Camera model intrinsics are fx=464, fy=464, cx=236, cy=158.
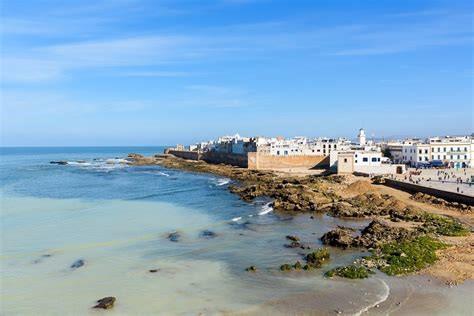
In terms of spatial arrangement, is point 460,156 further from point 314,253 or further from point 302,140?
point 314,253

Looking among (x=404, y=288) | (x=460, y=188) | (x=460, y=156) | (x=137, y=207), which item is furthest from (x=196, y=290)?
(x=460, y=156)

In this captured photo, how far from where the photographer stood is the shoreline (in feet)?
68.3

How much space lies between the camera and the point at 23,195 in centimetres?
4750

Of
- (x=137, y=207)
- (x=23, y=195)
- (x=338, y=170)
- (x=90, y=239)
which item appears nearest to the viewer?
(x=90, y=239)

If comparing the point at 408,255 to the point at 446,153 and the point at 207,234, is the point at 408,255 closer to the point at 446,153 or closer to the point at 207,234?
the point at 207,234

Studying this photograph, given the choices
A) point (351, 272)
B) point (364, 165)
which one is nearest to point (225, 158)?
point (364, 165)

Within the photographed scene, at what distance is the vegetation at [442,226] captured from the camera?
26445 millimetres

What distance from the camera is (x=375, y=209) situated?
116 feet

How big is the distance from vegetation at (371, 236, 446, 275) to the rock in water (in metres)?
11.2

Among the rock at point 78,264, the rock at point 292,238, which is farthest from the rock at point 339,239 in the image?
the rock at point 78,264

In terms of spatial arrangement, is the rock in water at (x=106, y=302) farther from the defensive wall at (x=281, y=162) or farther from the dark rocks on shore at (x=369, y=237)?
the defensive wall at (x=281, y=162)

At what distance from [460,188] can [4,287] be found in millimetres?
35491

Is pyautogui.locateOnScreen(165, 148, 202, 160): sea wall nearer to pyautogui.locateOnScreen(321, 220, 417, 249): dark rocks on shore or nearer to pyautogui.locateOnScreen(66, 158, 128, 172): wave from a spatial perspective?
pyautogui.locateOnScreen(66, 158, 128, 172): wave

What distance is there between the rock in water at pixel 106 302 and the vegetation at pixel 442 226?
60.1 ft
